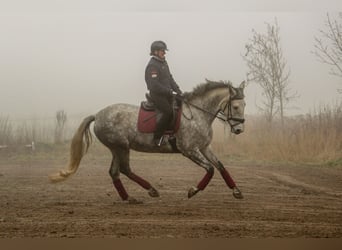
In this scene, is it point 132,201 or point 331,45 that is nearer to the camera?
point 132,201

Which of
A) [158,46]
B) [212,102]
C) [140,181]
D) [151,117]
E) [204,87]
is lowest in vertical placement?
[140,181]

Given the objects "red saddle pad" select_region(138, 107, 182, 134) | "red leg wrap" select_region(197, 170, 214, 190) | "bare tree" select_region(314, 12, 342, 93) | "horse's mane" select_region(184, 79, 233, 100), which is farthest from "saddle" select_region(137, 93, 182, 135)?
"bare tree" select_region(314, 12, 342, 93)

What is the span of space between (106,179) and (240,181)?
98 cm

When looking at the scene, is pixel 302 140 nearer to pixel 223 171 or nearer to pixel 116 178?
pixel 223 171

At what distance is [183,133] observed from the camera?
374 centimetres

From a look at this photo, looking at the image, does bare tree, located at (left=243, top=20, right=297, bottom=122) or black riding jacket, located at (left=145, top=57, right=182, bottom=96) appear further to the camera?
bare tree, located at (left=243, top=20, right=297, bottom=122)

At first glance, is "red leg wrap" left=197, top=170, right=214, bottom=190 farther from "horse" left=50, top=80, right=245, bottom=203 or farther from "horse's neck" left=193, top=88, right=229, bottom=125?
"horse's neck" left=193, top=88, right=229, bottom=125

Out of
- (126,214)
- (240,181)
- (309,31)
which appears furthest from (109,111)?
(309,31)

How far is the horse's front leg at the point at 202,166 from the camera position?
3.73 metres

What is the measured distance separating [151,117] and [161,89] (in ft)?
0.70

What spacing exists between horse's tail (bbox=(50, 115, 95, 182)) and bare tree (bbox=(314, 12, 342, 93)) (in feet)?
5.76

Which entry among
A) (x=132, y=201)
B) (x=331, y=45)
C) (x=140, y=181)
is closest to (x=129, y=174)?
(x=140, y=181)

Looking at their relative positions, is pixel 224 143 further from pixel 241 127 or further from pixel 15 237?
pixel 15 237

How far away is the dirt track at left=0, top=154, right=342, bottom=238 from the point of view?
364cm
